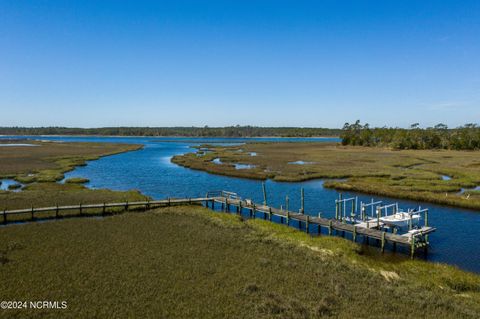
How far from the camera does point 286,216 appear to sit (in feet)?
116

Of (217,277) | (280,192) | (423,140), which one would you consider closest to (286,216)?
(217,277)

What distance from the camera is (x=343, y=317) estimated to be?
54.4 ft

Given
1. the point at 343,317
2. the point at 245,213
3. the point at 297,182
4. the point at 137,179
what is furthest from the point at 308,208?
the point at 137,179

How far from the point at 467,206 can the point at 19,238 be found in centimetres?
4865

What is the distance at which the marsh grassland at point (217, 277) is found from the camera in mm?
17438

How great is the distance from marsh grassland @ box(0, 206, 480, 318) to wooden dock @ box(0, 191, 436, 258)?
105 inches

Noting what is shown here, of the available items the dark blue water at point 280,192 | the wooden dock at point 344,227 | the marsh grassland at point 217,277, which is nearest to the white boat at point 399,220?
the wooden dock at point 344,227

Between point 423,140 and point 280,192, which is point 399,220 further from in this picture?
point 423,140

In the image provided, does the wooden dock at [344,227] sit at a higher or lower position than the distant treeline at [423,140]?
lower

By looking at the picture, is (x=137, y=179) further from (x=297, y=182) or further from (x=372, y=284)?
(x=372, y=284)

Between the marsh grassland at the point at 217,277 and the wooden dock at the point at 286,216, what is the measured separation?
2.68 metres

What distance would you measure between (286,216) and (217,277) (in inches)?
613

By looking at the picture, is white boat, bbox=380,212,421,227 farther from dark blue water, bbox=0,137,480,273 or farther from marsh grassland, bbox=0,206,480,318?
marsh grassland, bbox=0,206,480,318

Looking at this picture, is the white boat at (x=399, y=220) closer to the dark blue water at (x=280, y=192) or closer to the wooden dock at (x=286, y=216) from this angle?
the wooden dock at (x=286, y=216)
